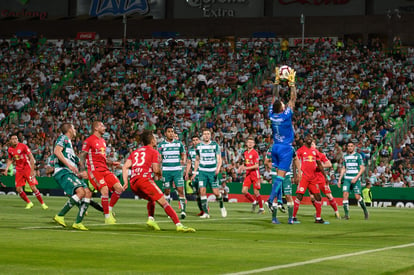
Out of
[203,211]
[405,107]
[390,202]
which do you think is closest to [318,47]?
[405,107]

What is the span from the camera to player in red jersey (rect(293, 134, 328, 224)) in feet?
72.4

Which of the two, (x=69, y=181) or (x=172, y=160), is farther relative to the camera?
(x=172, y=160)

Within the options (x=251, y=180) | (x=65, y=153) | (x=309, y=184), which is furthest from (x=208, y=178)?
(x=65, y=153)

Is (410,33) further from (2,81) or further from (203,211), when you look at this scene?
(203,211)

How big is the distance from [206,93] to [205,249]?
35069 mm

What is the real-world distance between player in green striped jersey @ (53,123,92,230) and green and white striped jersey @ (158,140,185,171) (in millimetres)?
5859

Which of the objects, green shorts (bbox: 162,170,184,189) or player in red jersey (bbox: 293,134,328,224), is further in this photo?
green shorts (bbox: 162,170,184,189)

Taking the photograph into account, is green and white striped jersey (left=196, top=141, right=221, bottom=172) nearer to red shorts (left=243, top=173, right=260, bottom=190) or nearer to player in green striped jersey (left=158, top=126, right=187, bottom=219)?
player in green striped jersey (left=158, top=126, right=187, bottom=219)

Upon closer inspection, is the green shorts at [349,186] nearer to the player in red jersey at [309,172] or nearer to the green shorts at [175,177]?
the player in red jersey at [309,172]

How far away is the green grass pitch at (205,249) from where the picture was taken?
10750 mm

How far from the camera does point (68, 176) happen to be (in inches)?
711

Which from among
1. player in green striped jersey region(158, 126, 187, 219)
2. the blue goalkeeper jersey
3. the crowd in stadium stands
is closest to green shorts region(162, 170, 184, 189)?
player in green striped jersey region(158, 126, 187, 219)

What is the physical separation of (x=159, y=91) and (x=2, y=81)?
1111cm

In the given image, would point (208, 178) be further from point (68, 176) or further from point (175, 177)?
point (68, 176)
